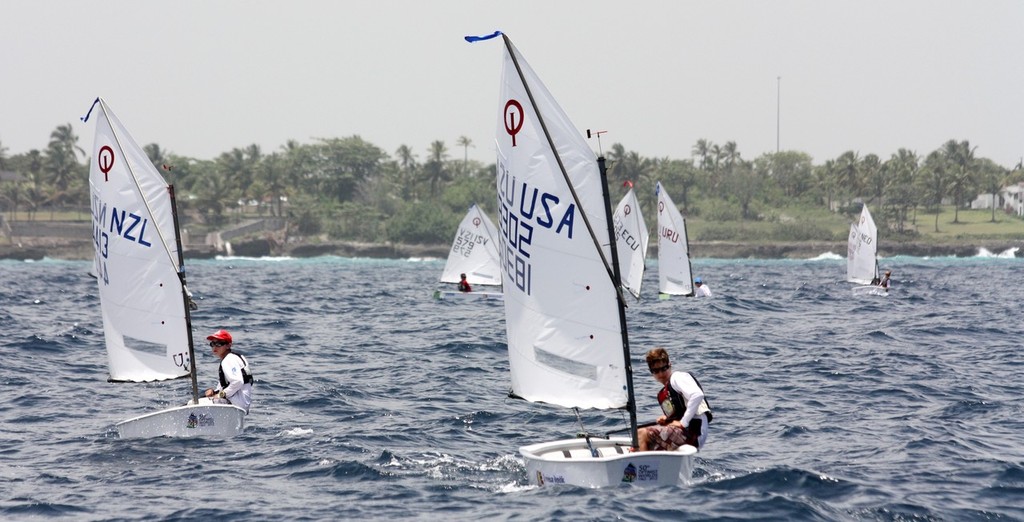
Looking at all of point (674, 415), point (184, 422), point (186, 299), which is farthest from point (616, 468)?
point (186, 299)

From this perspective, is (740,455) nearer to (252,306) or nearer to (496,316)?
(496,316)

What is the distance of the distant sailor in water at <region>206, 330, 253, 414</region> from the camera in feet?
59.7

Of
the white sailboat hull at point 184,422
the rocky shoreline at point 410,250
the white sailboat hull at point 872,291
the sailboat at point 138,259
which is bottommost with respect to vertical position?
the rocky shoreline at point 410,250

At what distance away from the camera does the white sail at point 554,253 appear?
14.3m

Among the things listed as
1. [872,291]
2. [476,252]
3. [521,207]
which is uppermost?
[521,207]

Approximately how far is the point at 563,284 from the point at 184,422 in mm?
7083

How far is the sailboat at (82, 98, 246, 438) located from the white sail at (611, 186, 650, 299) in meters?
32.8

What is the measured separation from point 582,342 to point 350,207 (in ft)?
578

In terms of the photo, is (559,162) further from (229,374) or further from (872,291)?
(872,291)

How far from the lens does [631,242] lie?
5216 cm

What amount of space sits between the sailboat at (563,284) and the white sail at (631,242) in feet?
117

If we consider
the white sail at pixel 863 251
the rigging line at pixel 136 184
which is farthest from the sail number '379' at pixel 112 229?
the white sail at pixel 863 251

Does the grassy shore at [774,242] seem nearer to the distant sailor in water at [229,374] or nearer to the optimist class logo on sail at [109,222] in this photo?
the optimist class logo on sail at [109,222]

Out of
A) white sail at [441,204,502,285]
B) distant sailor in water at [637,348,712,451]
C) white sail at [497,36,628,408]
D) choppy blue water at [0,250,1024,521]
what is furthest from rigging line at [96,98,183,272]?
white sail at [441,204,502,285]
